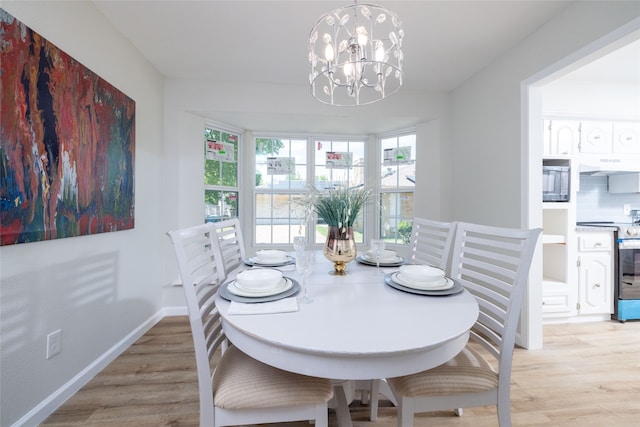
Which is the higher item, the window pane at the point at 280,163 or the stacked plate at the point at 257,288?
the window pane at the point at 280,163

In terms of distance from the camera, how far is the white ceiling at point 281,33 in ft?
5.67

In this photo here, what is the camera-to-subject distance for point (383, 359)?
2.36 feet

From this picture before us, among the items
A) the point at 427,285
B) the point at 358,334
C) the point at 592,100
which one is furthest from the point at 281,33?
the point at 592,100

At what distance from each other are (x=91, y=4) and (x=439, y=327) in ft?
8.98

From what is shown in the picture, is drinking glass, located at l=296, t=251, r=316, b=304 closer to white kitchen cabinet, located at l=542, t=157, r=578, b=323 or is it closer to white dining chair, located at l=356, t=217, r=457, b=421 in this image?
white dining chair, located at l=356, t=217, r=457, b=421

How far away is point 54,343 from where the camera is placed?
147cm

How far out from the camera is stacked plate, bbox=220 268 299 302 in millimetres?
1018

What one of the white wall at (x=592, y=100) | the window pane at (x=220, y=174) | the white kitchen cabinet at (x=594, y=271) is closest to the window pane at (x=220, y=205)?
the window pane at (x=220, y=174)

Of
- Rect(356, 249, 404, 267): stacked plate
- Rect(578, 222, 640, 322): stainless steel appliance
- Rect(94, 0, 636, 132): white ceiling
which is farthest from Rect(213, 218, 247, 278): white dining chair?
Rect(578, 222, 640, 322): stainless steel appliance

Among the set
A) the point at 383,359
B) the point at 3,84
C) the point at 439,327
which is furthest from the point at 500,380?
the point at 3,84

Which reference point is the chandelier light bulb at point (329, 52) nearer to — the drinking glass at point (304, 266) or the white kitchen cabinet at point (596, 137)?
the drinking glass at point (304, 266)

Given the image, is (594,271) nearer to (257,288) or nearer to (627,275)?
(627,275)

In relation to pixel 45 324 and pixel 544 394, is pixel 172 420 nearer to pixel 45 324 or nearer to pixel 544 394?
pixel 45 324

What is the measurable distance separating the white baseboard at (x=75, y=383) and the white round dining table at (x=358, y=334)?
133cm
